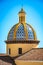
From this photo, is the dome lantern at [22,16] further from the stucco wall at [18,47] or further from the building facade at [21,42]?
the stucco wall at [18,47]

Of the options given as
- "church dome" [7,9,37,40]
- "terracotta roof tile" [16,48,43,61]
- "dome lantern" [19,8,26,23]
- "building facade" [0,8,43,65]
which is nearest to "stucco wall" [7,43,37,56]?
"building facade" [0,8,43,65]

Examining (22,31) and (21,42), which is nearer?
(21,42)

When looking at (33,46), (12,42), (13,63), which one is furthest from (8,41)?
(13,63)

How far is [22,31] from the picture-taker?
2538 cm

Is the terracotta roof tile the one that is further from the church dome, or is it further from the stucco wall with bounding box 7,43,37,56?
the church dome

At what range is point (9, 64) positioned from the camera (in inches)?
827

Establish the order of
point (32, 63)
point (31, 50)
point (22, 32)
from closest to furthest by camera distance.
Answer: point (32, 63) → point (31, 50) → point (22, 32)

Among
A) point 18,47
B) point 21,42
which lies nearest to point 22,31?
point 21,42

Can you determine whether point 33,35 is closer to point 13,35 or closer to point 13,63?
point 13,35

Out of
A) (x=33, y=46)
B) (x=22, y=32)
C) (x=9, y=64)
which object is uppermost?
(x=22, y=32)

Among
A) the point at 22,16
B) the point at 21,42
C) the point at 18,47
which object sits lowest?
the point at 18,47

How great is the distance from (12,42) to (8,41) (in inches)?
30.9

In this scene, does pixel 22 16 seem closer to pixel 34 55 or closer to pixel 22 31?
pixel 22 31

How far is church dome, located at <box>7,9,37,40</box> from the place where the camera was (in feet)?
82.4
